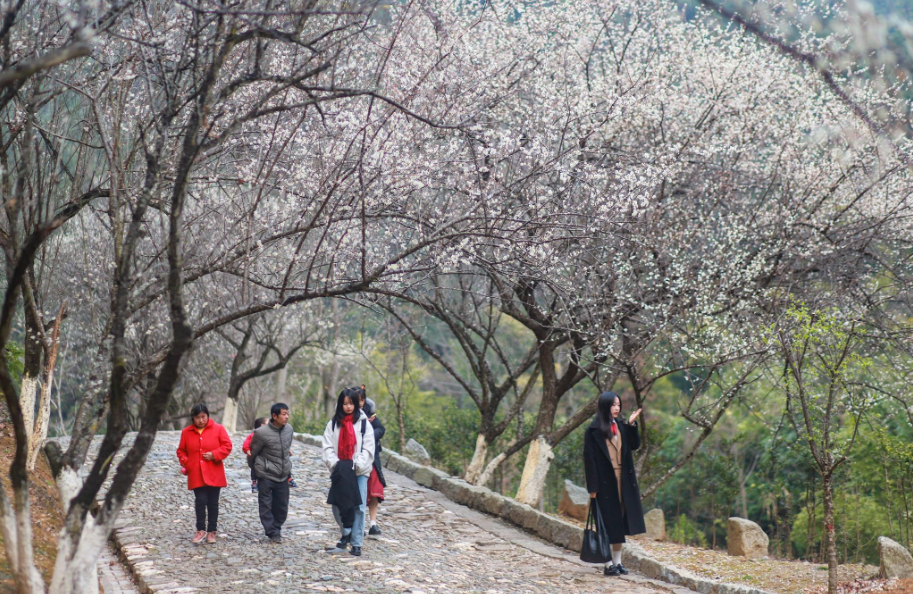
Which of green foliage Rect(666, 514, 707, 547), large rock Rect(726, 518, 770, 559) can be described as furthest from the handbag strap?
green foliage Rect(666, 514, 707, 547)

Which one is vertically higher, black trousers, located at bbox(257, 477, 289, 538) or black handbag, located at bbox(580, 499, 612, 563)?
black trousers, located at bbox(257, 477, 289, 538)

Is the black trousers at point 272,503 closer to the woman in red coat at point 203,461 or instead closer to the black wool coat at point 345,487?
the woman in red coat at point 203,461

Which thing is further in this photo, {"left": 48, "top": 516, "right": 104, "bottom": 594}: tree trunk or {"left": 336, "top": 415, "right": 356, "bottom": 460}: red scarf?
{"left": 336, "top": 415, "right": 356, "bottom": 460}: red scarf

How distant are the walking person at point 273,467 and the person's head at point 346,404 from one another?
56 centimetres

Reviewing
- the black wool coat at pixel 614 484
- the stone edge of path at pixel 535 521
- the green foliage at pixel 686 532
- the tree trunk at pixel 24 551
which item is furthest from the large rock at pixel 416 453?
the tree trunk at pixel 24 551

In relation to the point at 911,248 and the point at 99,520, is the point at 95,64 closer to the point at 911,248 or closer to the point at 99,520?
the point at 99,520

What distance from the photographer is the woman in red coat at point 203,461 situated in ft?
27.2

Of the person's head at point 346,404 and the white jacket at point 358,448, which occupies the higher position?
the person's head at point 346,404

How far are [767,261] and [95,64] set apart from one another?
30.9 ft

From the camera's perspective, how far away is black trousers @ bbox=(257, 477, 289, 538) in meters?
8.36

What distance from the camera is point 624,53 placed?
1321 centimetres

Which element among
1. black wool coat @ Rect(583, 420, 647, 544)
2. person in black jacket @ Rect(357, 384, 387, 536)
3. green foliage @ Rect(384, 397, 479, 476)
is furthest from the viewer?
green foliage @ Rect(384, 397, 479, 476)

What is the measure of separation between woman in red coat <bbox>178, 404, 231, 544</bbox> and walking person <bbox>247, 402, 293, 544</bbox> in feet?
1.11

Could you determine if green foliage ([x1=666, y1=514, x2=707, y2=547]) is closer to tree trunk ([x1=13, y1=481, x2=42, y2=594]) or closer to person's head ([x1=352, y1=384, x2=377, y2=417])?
person's head ([x1=352, y1=384, x2=377, y2=417])
